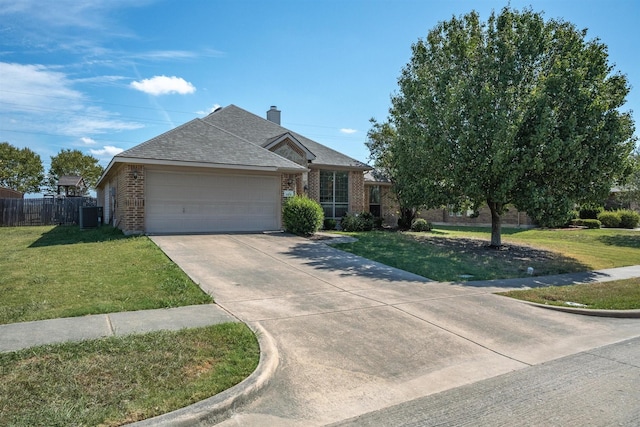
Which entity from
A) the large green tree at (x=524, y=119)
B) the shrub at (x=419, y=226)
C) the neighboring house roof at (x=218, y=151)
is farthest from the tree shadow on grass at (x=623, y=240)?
the neighboring house roof at (x=218, y=151)

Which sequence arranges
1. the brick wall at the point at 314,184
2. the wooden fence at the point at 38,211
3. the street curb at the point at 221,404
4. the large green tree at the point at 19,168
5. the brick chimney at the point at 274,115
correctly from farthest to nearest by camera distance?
the large green tree at the point at 19,168 → the brick chimney at the point at 274,115 → the wooden fence at the point at 38,211 → the brick wall at the point at 314,184 → the street curb at the point at 221,404

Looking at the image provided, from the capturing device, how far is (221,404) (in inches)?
141

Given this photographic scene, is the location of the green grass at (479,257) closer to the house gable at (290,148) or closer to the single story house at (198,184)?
the single story house at (198,184)

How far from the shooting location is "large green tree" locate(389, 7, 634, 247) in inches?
516

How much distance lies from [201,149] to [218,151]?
2.09 feet

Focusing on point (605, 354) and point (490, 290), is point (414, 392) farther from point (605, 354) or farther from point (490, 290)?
point (490, 290)

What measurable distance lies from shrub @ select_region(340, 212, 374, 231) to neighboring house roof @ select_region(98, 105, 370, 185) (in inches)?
104

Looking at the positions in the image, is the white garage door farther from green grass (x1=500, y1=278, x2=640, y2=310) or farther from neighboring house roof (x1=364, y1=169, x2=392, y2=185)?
green grass (x1=500, y1=278, x2=640, y2=310)

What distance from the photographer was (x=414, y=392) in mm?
4113

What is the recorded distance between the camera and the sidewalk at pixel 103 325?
15.9 feet

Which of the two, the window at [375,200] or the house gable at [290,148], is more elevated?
the house gable at [290,148]

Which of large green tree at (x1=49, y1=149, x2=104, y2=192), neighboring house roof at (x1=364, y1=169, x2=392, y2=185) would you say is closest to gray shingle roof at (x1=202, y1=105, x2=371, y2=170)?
neighboring house roof at (x1=364, y1=169, x2=392, y2=185)

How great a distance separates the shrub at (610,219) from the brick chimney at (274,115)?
76.5 ft

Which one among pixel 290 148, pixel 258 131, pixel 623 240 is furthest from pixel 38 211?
pixel 623 240
